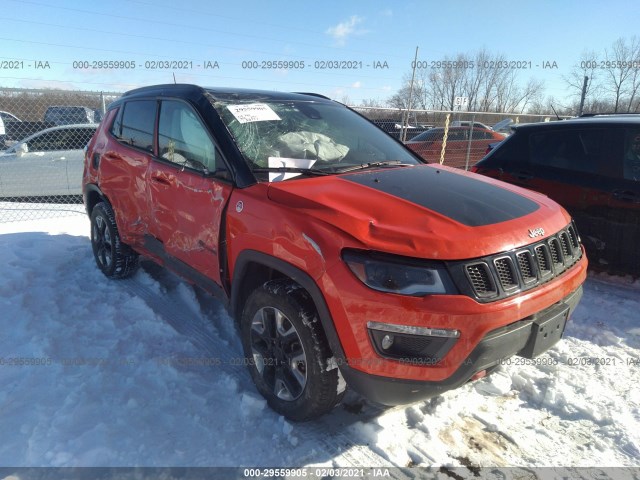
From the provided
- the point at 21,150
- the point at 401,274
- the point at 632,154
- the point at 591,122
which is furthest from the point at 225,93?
the point at 21,150

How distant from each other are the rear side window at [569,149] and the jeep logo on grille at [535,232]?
2.59 metres

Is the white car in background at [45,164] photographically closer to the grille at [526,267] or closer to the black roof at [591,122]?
the black roof at [591,122]

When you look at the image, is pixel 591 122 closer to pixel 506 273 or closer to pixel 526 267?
pixel 526 267

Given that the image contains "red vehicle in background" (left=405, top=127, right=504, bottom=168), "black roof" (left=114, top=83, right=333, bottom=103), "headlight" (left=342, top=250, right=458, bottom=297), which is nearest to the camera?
"headlight" (left=342, top=250, right=458, bottom=297)

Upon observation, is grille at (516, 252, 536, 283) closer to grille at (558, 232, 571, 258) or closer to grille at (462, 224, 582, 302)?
grille at (462, 224, 582, 302)

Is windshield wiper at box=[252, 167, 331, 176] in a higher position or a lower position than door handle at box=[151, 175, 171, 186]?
higher

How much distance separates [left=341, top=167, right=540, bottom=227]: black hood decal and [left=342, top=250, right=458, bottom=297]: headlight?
0.37 meters

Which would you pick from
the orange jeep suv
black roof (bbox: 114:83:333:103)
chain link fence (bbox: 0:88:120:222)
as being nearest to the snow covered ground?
the orange jeep suv

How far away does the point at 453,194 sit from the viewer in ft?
8.72

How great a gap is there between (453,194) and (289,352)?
4.31 ft

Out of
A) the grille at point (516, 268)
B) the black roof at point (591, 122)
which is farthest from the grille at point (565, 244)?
the black roof at point (591, 122)

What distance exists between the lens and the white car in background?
8336 millimetres

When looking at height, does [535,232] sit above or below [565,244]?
above

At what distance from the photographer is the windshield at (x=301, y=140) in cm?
291
